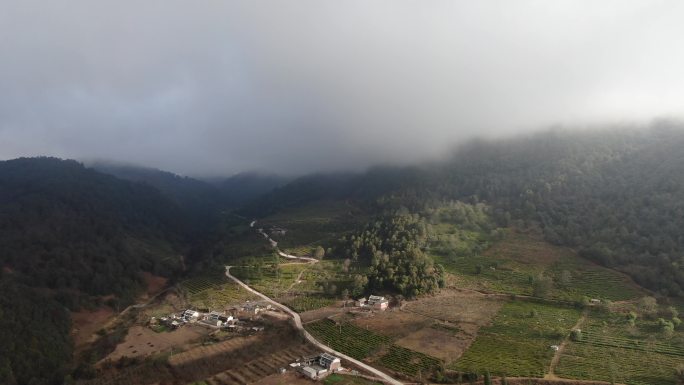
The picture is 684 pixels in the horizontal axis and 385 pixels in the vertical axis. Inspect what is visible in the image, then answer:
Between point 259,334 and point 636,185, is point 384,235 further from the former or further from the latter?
point 636,185

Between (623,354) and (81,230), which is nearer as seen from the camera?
(623,354)

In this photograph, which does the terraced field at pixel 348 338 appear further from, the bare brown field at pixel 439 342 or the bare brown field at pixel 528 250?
the bare brown field at pixel 528 250

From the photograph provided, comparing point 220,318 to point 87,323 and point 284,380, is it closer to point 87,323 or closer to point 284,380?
point 284,380

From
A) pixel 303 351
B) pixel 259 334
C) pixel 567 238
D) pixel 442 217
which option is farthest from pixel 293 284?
pixel 567 238

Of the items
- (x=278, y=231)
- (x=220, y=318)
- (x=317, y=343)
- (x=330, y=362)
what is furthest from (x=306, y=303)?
(x=278, y=231)

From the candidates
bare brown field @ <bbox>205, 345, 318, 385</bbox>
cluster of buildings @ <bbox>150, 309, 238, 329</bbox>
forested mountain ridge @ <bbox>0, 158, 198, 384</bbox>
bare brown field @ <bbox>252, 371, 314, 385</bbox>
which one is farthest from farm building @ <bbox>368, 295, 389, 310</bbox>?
forested mountain ridge @ <bbox>0, 158, 198, 384</bbox>

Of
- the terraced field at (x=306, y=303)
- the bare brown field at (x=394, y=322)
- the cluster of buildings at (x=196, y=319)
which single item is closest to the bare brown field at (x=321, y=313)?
the terraced field at (x=306, y=303)
